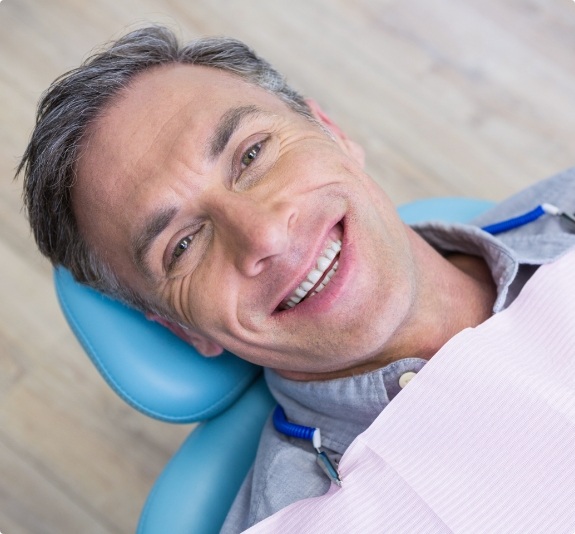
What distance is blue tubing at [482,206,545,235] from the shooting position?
1271 mm

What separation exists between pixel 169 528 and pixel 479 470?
0.58 m

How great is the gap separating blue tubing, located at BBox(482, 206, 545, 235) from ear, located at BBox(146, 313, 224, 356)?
0.60 meters

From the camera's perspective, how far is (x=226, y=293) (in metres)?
1.03

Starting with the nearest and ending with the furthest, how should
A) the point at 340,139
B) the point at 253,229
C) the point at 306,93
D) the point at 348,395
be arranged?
the point at 253,229, the point at 348,395, the point at 340,139, the point at 306,93

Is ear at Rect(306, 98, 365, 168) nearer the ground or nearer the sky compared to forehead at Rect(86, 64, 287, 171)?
nearer the sky

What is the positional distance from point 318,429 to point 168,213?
0.47m

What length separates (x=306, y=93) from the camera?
2.06 meters

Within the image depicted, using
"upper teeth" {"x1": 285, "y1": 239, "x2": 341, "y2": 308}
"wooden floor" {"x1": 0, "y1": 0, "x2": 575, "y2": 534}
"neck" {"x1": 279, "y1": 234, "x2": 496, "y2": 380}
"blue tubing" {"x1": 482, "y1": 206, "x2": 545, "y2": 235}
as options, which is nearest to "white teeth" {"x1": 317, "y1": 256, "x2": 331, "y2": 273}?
"upper teeth" {"x1": 285, "y1": 239, "x2": 341, "y2": 308}

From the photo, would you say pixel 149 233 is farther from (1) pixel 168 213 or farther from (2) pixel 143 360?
(2) pixel 143 360

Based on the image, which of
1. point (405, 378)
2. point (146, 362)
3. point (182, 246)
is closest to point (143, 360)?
point (146, 362)

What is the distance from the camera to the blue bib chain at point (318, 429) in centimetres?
108

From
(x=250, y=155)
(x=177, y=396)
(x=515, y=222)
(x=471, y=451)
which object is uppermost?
(x=515, y=222)

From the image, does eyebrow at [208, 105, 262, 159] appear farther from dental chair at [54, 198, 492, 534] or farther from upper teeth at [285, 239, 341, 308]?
dental chair at [54, 198, 492, 534]

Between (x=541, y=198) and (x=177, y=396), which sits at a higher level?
(x=541, y=198)
